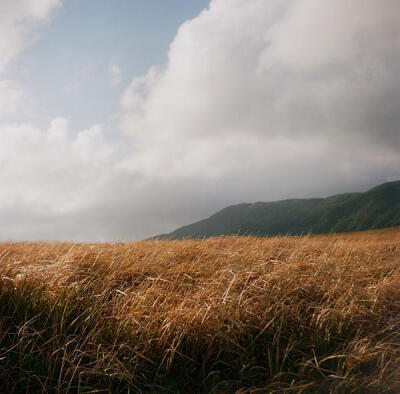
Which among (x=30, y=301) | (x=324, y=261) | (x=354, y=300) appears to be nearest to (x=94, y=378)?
(x=30, y=301)

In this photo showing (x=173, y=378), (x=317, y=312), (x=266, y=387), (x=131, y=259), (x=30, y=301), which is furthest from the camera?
(x=131, y=259)

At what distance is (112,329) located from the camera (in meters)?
4.49

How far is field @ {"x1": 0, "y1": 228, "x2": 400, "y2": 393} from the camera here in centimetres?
371

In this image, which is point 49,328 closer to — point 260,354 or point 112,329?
point 112,329

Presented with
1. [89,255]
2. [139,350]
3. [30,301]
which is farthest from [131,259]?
[139,350]

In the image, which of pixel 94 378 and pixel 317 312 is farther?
pixel 317 312

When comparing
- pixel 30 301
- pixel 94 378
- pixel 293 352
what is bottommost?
pixel 293 352

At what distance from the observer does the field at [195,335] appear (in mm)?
3711

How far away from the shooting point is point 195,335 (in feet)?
14.2

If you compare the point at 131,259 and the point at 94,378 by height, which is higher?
the point at 131,259

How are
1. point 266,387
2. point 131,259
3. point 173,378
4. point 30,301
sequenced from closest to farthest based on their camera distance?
1. point 266,387
2. point 173,378
3. point 30,301
4. point 131,259

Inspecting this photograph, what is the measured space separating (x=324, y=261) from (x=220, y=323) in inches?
163

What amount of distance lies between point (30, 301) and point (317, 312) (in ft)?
14.5

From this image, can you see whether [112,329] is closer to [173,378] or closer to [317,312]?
[173,378]
